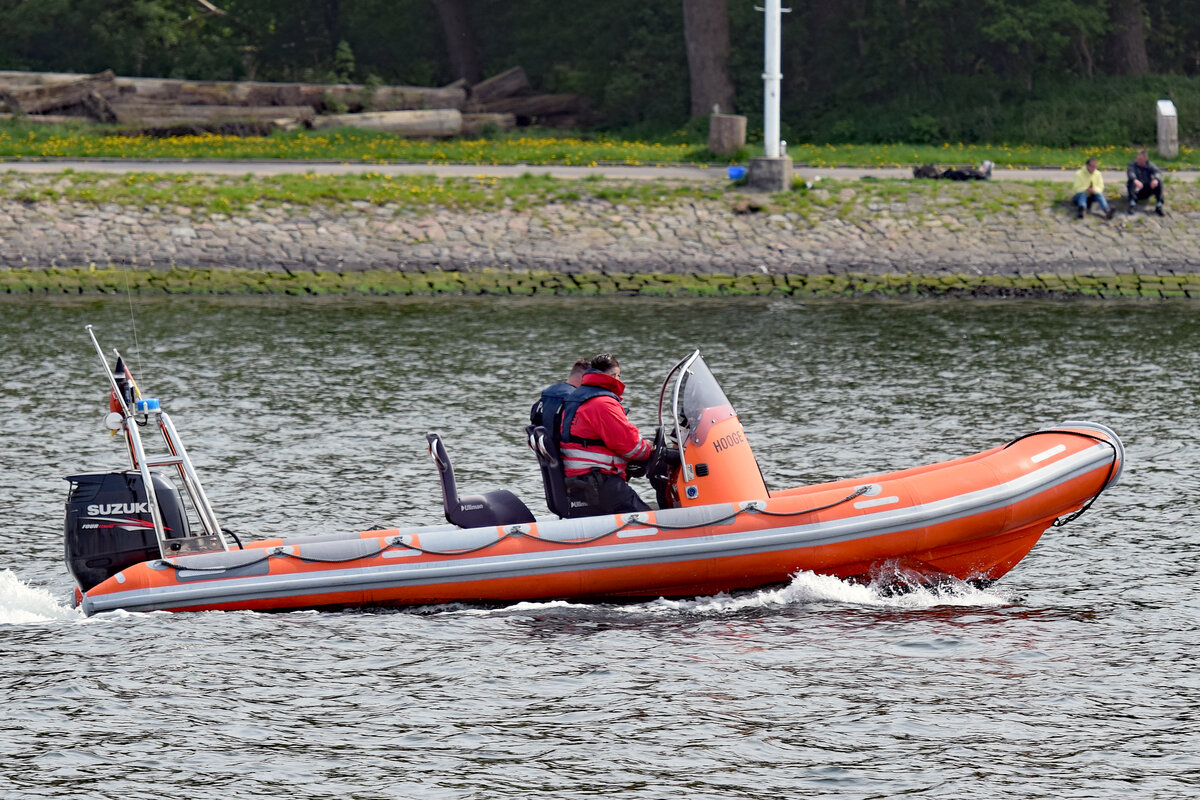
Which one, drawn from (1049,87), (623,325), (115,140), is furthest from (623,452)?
(1049,87)

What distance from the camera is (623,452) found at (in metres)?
9.59

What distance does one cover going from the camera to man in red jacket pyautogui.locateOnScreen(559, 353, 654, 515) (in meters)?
9.51

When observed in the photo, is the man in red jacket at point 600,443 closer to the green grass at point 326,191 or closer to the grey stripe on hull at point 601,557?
the grey stripe on hull at point 601,557

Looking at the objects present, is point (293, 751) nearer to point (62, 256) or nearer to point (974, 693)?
point (974, 693)

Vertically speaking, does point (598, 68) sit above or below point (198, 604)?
above

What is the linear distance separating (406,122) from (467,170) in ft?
26.6

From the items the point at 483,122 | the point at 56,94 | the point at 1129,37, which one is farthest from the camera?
the point at 483,122

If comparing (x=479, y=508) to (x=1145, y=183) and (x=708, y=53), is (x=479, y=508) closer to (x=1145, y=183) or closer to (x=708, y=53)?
(x=1145, y=183)

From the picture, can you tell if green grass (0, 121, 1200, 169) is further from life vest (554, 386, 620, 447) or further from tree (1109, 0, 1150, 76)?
life vest (554, 386, 620, 447)

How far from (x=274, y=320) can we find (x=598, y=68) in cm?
2300

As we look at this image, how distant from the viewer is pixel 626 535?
9383 millimetres

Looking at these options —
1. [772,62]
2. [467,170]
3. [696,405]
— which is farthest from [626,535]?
[467,170]

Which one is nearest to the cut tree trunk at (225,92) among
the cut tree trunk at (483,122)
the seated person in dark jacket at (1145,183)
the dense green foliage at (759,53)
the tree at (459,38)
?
the cut tree trunk at (483,122)

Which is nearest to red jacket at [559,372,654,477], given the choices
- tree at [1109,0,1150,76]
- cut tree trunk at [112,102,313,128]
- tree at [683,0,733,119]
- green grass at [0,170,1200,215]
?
green grass at [0,170,1200,215]
